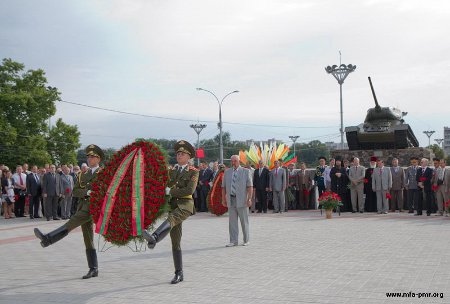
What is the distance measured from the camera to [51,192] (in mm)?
19609

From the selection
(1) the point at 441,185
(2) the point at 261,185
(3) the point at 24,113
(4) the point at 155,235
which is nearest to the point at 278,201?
(2) the point at 261,185

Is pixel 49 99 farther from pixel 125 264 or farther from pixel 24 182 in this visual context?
pixel 125 264

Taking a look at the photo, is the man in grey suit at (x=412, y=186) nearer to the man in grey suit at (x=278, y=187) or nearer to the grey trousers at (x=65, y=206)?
the man in grey suit at (x=278, y=187)

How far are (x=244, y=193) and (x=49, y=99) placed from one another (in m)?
40.6

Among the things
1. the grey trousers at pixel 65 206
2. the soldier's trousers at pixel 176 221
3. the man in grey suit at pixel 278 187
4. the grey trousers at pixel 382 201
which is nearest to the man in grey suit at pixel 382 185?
the grey trousers at pixel 382 201

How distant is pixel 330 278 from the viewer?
25.0 feet

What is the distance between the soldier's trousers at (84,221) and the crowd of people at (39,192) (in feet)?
39.4

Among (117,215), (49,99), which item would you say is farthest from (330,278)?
(49,99)

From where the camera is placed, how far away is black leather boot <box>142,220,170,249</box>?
6914mm

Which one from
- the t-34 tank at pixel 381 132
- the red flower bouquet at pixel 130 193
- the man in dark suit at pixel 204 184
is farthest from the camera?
the t-34 tank at pixel 381 132

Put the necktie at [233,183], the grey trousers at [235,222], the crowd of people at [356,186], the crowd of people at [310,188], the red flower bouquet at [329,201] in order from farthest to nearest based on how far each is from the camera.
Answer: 1. the crowd of people at [310,188]
2. the crowd of people at [356,186]
3. the red flower bouquet at [329,201]
4. the necktie at [233,183]
5. the grey trousers at [235,222]

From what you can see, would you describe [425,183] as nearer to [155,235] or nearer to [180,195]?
[180,195]

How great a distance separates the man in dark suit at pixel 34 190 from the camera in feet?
67.0

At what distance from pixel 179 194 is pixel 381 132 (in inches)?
700
